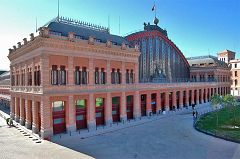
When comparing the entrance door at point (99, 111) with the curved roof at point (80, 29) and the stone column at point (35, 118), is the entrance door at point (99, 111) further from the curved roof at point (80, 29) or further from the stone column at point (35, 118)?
the curved roof at point (80, 29)

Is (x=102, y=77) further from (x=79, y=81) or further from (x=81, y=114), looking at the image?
(x=81, y=114)

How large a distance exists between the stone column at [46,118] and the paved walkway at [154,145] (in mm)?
2076

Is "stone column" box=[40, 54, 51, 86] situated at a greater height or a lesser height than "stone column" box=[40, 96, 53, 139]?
greater

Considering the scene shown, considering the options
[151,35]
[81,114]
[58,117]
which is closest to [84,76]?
[81,114]

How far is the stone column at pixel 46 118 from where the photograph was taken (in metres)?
28.9

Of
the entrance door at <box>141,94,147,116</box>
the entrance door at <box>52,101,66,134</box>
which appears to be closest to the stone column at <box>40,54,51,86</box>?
the entrance door at <box>52,101,66,134</box>

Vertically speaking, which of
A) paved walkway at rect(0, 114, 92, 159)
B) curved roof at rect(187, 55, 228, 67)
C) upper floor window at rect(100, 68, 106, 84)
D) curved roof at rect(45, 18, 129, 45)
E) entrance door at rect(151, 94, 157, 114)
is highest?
curved roof at rect(45, 18, 129, 45)

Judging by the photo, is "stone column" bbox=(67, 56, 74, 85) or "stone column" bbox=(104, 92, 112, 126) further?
"stone column" bbox=(104, 92, 112, 126)

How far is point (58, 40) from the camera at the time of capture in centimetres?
3039

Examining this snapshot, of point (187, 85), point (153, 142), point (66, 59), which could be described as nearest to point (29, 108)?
point (66, 59)

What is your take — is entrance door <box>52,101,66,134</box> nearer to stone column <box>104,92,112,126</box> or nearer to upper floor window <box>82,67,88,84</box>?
upper floor window <box>82,67,88,84</box>

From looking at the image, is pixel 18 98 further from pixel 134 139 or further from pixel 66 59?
pixel 134 139

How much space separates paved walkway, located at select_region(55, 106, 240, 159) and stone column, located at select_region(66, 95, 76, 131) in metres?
2.25

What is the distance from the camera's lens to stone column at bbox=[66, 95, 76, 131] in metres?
31.5
